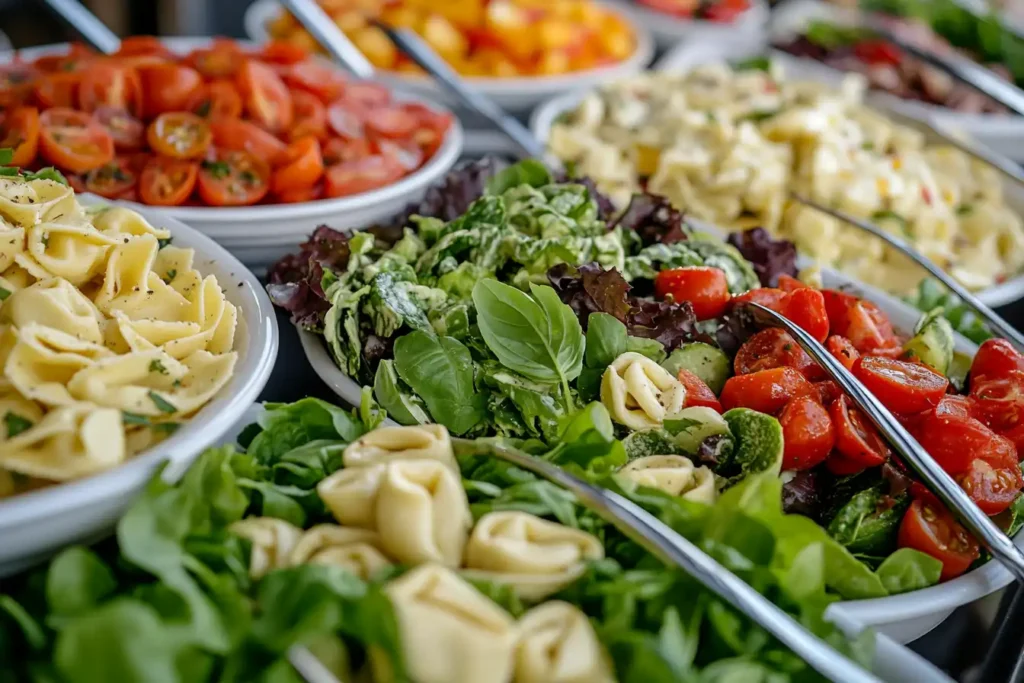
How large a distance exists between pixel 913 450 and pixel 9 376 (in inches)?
43.3

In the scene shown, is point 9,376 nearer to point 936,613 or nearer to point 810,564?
point 810,564

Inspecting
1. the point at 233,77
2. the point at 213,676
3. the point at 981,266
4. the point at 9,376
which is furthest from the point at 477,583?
the point at 981,266

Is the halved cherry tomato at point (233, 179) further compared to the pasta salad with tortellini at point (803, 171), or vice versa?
the pasta salad with tortellini at point (803, 171)

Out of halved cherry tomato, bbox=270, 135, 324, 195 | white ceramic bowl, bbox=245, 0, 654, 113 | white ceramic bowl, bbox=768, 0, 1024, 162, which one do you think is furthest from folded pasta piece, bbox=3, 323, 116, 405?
white ceramic bowl, bbox=768, 0, 1024, 162

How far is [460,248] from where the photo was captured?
1530 millimetres

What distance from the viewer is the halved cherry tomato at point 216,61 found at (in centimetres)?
202

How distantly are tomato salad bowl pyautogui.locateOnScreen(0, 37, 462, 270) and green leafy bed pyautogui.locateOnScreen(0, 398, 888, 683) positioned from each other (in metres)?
0.75

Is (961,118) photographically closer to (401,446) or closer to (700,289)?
(700,289)

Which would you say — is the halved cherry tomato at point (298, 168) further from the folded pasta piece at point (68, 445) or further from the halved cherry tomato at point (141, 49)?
the folded pasta piece at point (68, 445)

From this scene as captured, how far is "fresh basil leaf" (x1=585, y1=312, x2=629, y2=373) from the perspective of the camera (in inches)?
53.1

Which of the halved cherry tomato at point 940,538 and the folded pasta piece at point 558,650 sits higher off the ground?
the folded pasta piece at point 558,650

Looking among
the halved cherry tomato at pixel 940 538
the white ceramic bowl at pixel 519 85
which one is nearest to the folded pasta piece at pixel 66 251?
the halved cherry tomato at pixel 940 538

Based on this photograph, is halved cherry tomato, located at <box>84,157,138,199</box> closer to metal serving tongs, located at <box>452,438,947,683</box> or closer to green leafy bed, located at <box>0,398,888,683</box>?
green leafy bed, located at <box>0,398,888,683</box>

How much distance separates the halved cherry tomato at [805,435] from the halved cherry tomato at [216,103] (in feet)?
4.25
